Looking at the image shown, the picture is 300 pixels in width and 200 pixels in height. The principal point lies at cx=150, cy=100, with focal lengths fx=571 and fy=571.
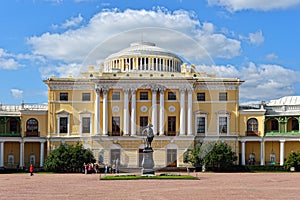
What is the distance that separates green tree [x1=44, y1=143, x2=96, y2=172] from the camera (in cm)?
6456

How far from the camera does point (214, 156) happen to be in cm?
6575

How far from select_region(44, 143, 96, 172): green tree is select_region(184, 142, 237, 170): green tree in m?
12.5

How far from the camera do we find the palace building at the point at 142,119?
7225 centimetres

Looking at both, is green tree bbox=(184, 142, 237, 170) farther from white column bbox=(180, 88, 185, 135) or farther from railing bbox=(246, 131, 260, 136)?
railing bbox=(246, 131, 260, 136)

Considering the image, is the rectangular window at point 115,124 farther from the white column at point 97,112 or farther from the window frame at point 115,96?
the window frame at point 115,96

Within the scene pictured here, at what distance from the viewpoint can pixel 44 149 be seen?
2958 inches

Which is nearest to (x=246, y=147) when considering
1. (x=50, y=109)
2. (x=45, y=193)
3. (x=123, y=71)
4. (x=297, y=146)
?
(x=297, y=146)

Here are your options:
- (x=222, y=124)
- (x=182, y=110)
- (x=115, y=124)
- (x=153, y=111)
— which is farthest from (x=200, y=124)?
(x=115, y=124)

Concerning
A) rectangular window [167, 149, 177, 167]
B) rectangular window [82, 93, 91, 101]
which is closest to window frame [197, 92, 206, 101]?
rectangular window [167, 149, 177, 167]

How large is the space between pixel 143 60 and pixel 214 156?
18032 millimetres

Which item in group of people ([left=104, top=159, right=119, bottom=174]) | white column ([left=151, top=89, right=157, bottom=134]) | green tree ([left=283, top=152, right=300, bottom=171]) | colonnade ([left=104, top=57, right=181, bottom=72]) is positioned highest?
colonnade ([left=104, top=57, right=181, bottom=72])

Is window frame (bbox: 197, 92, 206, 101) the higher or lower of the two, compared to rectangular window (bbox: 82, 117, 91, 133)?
higher

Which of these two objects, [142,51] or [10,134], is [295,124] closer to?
[142,51]

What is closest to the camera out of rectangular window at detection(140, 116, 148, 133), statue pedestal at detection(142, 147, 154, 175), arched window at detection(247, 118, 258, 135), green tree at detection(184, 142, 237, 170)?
statue pedestal at detection(142, 147, 154, 175)
